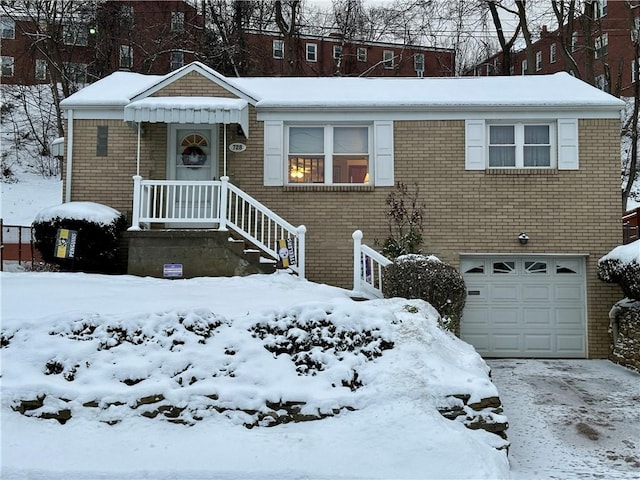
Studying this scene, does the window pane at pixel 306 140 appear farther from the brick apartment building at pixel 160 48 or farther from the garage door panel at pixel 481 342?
the brick apartment building at pixel 160 48

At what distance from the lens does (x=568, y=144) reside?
10.6 metres

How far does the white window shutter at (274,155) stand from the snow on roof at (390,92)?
1.62ft

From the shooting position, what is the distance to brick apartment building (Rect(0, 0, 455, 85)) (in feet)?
76.8

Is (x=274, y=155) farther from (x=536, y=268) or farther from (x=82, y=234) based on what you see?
(x=536, y=268)

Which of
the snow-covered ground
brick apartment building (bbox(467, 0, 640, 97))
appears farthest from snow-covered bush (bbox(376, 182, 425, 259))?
brick apartment building (bbox(467, 0, 640, 97))

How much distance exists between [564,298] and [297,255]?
536 centimetres

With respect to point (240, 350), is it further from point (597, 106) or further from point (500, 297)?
point (597, 106)

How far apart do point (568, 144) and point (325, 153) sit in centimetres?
484

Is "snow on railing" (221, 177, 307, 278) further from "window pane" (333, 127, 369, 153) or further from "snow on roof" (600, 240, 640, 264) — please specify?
"snow on roof" (600, 240, 640, 264)

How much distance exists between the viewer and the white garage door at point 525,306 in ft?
34.4

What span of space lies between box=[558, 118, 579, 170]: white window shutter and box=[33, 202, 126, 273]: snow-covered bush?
8.75 m

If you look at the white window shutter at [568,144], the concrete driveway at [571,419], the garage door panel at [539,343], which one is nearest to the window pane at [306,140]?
the white window shutter at [568,144]

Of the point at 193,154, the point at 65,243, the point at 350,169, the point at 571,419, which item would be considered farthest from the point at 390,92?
the point at 571,419

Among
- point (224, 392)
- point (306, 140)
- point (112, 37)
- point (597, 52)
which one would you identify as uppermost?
point (112, 37)
